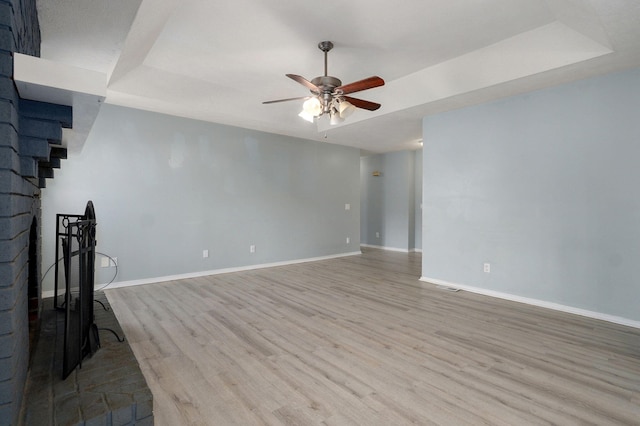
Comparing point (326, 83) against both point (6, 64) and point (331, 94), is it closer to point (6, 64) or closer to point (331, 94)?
point (331, 94)

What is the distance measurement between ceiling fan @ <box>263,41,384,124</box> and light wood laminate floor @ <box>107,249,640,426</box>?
216 centimetres

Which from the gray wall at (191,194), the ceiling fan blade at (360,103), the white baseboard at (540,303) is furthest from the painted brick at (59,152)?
the white baseboard at (540,303)

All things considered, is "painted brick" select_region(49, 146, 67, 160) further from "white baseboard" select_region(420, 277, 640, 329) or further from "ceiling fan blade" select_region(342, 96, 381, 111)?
"white baseboard" select_region(420, 277, 640, 329)

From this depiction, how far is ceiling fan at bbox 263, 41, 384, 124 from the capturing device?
9.34ft

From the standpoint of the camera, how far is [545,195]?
3.58 metres

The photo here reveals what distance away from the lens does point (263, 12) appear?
2.63 m

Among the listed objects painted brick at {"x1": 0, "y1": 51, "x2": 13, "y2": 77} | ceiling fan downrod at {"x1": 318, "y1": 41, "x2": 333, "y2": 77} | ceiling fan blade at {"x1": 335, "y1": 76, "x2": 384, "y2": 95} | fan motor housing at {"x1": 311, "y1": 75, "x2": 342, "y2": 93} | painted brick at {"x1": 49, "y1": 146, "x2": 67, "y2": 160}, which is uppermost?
ceiling fan downrod at {"x1": 318, "y1": 41, "x2": 333, "y2": 77}

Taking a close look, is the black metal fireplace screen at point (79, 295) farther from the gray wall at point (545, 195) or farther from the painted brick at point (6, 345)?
the gray wall at point (545, 195)

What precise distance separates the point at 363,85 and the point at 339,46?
0.66 meters

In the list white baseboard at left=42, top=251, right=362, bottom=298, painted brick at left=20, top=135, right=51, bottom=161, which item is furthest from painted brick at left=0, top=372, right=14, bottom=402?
white baseboard at left=42, top=251, right=362, bottom=298

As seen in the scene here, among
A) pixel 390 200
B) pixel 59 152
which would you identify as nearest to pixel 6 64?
pixel 59 152

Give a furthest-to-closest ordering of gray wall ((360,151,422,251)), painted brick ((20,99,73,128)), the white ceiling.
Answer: gray wall ((360,151,422,251)) → the white ceiling → painted brick ((20,99,73,128))

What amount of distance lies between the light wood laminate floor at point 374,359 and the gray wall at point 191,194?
0.92m

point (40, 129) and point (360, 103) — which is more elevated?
point (360, 103)
